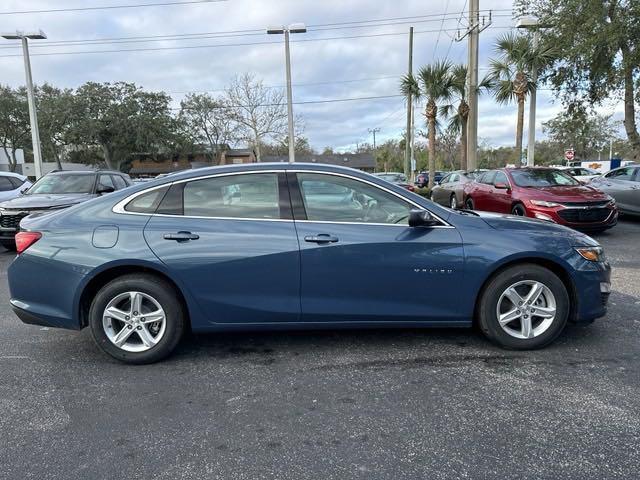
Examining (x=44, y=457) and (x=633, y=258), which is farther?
(x=633, y=258)

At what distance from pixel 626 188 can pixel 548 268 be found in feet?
31.7

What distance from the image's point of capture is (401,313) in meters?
3.77

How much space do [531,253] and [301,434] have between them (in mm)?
2290

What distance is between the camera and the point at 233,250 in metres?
3.65

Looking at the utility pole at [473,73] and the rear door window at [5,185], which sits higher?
the utility pole at [473,73]

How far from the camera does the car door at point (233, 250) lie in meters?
3.64

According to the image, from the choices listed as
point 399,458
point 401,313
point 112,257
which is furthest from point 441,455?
point 112,257

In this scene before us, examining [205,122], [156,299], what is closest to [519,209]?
[156,299]

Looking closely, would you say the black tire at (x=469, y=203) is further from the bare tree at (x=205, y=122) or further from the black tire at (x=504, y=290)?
the bare tree at (x=205, y=122)

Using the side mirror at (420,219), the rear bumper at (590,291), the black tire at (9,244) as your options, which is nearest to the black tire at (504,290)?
the rear bumper at (590,291)

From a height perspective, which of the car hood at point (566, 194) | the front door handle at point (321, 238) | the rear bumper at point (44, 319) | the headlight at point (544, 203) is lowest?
the rear bumper at point (44, 319)

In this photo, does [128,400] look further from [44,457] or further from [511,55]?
[511,55]

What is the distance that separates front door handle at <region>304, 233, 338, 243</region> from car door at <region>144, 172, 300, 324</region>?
0.33 feet

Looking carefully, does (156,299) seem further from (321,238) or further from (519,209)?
(519,209)
